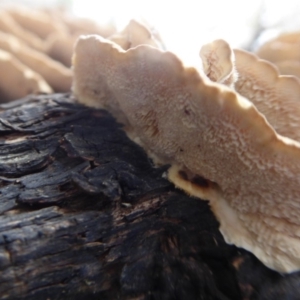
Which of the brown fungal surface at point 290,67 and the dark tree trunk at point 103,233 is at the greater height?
the brown fungal surface at point 290,67

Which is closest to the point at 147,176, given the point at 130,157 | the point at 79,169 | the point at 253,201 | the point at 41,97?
the point at 130,157

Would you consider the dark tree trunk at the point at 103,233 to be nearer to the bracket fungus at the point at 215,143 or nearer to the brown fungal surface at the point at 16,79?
the bracket fungus at the point at 215,143

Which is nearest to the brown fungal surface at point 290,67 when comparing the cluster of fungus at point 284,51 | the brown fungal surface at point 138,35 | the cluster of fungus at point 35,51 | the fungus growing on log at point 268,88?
the cluster of fungus at point 284,51

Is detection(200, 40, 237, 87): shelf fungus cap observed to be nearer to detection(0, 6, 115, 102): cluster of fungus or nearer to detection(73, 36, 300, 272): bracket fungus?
detection(73, 36, 300, 272): bracket fungus

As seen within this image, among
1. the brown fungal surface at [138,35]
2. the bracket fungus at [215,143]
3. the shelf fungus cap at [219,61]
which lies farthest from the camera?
the brown fungal surface at [138,35]

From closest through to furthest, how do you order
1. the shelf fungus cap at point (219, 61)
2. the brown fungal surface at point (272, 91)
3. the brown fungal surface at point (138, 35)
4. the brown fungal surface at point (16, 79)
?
the shelf fungus cap at point (219, 61)
the brown fungal surface at point (272, 91)
the brown fungal surface at point (138, 35)
the brown fungal surface at point (16, 79)

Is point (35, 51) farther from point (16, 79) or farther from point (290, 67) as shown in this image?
point (290, 67)

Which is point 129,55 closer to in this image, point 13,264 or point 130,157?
point 130,157

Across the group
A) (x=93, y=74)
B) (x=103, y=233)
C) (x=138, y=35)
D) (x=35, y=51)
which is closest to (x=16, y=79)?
(x=35, y=51)
